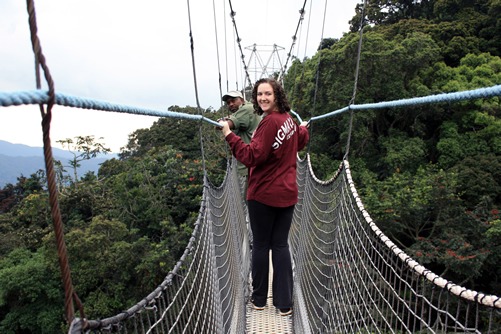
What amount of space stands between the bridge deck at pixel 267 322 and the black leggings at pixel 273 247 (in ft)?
0.38

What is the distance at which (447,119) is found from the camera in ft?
35.8

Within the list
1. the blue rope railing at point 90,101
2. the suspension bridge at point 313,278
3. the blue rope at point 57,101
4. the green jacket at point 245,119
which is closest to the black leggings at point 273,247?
the suspension bridge at point 313,278

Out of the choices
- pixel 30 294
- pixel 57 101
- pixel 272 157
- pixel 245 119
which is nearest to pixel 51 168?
pixel 57 101

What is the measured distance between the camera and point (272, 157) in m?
1.33

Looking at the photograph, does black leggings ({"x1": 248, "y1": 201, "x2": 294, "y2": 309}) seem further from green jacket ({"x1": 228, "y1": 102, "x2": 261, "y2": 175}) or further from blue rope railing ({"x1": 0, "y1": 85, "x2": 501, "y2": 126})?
blue rope railing ({"x1": 0, "y1": 85, "x2": 501, "y2": 126})

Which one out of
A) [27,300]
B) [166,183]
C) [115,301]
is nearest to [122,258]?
[115,301]

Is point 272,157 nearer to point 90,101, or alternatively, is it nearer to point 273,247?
point 273,247

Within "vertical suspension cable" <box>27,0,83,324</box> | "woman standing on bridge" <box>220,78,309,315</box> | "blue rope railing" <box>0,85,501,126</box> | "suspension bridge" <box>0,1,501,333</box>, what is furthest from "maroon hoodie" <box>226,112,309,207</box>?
"vertical suspension cable" <box>27,0,83,324</box>

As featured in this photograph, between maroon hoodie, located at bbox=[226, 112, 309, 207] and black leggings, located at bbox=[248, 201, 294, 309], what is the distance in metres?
0.05

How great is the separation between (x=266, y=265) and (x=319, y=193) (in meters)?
0.44

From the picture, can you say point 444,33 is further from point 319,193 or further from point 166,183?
point 319,193

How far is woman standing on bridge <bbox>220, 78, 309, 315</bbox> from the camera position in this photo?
128cm

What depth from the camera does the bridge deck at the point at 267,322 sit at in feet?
5.47

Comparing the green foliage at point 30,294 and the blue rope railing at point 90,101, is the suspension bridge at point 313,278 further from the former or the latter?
the green foliage at point 30,294
